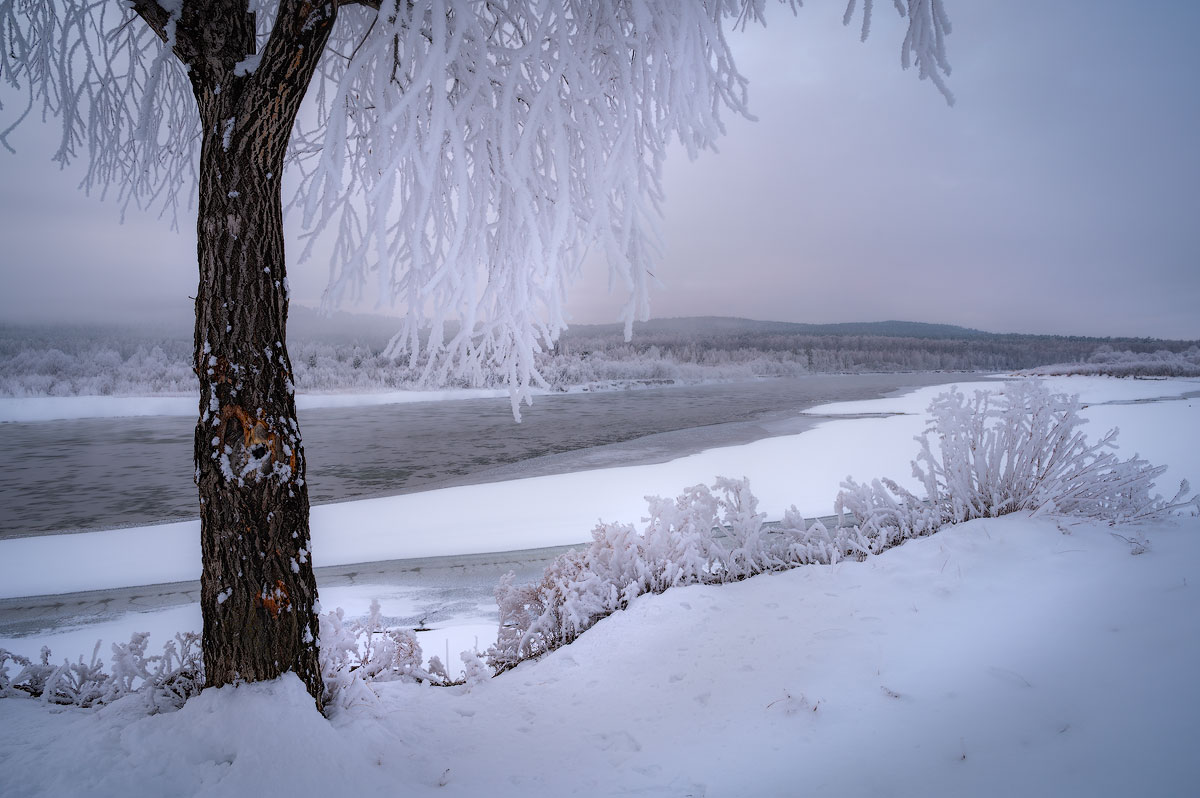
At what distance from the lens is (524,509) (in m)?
7.41

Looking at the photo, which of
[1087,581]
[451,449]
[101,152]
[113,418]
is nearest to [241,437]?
[101,152]

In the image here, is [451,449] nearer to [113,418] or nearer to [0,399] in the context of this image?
[113,418]

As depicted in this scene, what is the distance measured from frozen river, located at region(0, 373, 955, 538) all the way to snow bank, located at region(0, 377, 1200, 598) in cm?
91

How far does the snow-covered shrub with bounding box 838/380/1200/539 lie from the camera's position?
4.02 m

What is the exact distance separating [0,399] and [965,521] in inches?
1149

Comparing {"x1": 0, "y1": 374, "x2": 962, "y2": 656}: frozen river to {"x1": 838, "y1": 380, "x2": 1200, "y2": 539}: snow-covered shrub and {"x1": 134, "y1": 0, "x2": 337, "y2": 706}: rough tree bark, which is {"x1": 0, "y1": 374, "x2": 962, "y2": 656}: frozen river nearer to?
{"x1": 134, "y1": 0, "x2": 337, "y2": 706}: rough tree bark

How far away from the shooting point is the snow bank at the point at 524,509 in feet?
18.6

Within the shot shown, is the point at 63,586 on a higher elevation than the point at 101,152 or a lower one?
lower

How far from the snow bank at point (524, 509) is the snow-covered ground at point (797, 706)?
189cm

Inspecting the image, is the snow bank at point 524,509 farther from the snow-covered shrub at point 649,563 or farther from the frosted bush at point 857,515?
the snow-covered shrub at point 649,563

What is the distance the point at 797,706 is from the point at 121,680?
9.89 feet

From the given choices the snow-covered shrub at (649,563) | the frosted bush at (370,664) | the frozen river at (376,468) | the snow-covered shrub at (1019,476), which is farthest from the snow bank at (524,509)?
the frosted bush at (370,664)

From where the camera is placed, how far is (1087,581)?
2.99 meters

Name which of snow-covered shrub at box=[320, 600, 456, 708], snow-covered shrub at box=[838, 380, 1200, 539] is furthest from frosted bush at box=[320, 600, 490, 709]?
snow-covered shrub at box=[838, 380, 1200, 539]
